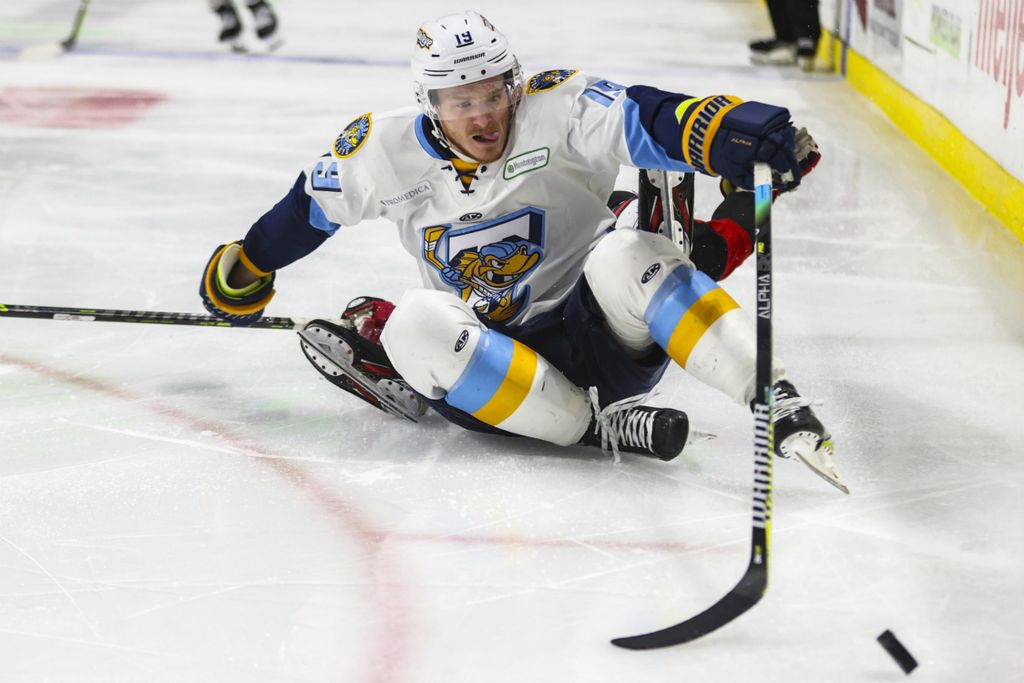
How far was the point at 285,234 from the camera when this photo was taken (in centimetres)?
221

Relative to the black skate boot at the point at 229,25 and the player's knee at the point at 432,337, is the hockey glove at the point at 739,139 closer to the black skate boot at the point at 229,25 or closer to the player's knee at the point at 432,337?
the player's knee at the point at 432,337

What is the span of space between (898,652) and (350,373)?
1118mm

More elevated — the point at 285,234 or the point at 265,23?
the point at 285,234

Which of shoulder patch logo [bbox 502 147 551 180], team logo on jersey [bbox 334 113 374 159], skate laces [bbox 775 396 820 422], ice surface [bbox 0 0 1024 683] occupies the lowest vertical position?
ice surface [bbox 0 0 1024 683]

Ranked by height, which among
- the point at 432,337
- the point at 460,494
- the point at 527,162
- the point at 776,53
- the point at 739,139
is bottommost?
the point at 776,53

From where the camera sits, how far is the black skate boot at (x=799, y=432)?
1.83m

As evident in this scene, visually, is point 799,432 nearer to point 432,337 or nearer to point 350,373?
point 432,337

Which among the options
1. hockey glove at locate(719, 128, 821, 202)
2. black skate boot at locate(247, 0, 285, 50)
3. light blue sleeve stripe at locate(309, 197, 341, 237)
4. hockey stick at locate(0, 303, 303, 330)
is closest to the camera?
hockey glove at locate(719, 128, 821, 202)

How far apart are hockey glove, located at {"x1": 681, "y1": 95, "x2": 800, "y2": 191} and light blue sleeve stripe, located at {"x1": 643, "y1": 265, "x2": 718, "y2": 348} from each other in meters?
0.16

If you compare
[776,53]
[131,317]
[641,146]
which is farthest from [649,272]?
[776,53]

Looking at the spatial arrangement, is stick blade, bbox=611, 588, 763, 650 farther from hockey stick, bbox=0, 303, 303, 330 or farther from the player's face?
hockey stick, bbox=0, 303, 303, 330

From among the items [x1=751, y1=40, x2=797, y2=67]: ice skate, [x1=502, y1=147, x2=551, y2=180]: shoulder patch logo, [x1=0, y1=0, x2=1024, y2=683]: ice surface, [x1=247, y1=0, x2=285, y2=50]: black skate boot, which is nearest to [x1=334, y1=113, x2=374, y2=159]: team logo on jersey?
[x1=502, y1=147, x2=551, y2=180]: shoulder patch logo

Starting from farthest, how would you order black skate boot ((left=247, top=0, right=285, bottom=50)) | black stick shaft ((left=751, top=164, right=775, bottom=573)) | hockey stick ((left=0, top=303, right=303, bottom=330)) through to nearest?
1. black skate boot ((left=247, top=0, right=285, bottom=50))
2. hockey stick ((left=0, top=303, right=303, bottom=330))
3. black stick shaft ((left=751, top=164, right=775, bottom=573))

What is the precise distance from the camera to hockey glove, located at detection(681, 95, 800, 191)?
1659 millimetres
